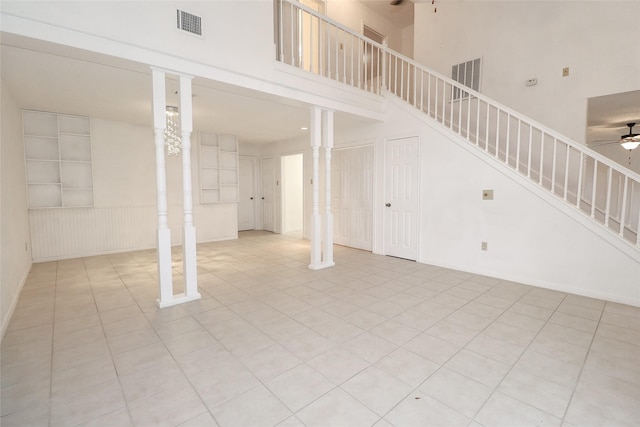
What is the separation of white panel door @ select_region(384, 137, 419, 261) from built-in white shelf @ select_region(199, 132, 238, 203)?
162 inches

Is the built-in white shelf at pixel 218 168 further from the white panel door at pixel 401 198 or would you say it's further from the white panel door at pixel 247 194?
the white panel door at pixel 401 198

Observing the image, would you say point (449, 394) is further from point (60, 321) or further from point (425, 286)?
point (60, 321)

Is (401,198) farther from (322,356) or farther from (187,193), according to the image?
(322,356)

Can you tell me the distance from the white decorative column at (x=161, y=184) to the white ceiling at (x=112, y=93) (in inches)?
10.1

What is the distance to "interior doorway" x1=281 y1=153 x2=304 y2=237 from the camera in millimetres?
8719

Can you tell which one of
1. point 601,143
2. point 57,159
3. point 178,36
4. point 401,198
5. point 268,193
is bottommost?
point 401,198

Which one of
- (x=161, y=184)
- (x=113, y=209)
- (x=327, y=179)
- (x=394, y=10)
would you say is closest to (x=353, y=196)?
(x=327, y=179)

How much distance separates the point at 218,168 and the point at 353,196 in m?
3.51

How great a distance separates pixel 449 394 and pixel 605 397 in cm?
101

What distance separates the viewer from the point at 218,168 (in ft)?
24.8

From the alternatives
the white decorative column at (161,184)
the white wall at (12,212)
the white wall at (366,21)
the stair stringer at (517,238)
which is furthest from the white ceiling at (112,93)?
the white wall at (366,21)

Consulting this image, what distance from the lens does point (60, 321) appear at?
3064mm

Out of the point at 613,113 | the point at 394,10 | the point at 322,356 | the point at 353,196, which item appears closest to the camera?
the point at 322,356

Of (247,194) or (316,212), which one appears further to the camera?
(247,194)
